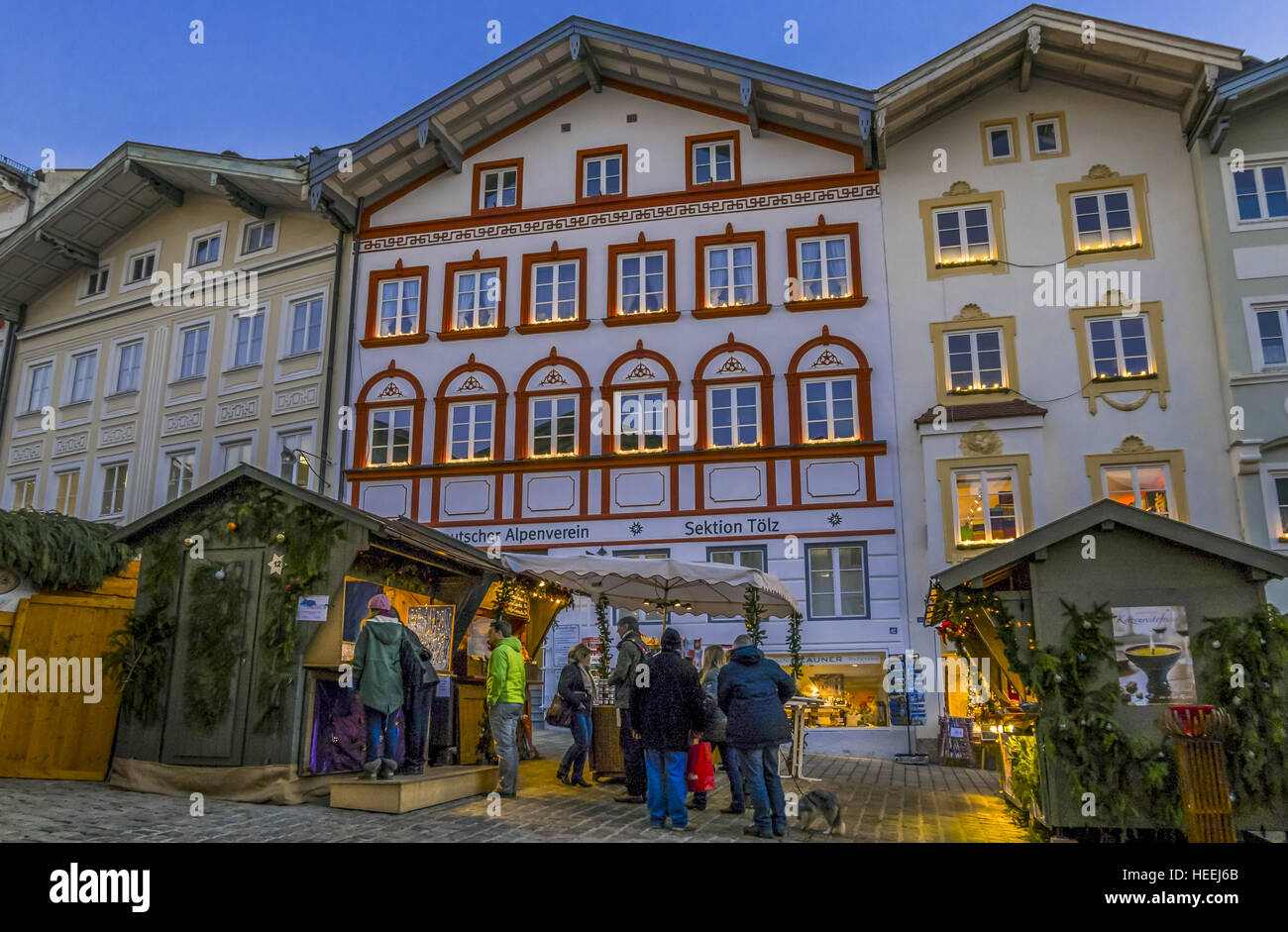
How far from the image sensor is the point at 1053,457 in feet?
65.0

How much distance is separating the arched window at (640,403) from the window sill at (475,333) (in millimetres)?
2710

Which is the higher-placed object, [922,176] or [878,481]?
[922,176]

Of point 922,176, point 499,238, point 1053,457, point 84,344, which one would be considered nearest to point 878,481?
point 1053,457

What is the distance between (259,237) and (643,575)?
57.6 ft

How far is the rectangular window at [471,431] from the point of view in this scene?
2244cm

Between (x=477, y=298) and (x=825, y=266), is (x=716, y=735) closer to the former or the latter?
(x=825, y=266)

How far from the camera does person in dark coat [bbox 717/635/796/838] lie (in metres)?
8.68

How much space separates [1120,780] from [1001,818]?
1.94 metres

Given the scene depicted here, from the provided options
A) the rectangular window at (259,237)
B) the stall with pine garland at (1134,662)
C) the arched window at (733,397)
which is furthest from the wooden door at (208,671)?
the rectangular window at (259,237)

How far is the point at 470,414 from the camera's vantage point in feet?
74.5

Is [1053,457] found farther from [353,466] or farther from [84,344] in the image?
[84,344]

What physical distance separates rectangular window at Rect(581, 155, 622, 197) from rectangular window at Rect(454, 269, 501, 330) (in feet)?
9.47

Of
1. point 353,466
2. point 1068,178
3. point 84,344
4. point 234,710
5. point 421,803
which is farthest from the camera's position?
point 84,344

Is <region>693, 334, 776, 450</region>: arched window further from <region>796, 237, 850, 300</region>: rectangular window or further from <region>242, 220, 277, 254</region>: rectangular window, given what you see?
<region>242, 220, 277, 254</region>: rectangular window
